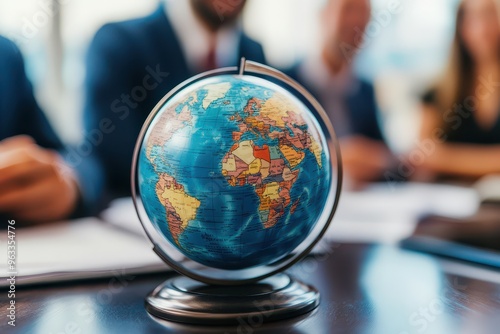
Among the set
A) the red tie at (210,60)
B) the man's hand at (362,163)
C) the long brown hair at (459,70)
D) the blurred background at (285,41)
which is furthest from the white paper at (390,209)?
the blurred background at (285,41)

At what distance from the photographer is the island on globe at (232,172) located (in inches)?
32.6

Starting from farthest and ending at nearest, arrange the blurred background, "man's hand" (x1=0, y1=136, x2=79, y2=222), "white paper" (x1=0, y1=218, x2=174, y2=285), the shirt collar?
the blurred background, the shirt collar, "man's hand" (x1=0, y1=136, x2=79, y2=222), "white paper" (x1=0, y1=218, x2=174, y2=285)

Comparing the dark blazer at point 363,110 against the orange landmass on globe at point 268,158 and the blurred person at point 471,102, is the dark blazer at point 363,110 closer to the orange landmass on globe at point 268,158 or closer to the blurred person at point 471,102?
the blurred person at point 471,102

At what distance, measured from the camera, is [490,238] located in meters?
1.35

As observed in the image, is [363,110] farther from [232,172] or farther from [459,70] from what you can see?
[232,172]

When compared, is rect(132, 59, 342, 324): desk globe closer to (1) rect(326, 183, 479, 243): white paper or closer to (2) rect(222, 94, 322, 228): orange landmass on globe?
(2) rect(222, 94, 322, 228): orange landmass on globe

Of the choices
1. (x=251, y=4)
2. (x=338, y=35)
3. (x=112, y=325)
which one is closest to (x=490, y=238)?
(x=112, y=325)

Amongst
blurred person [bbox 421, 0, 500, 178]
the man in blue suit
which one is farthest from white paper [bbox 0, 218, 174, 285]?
blurred person [bbox 421, 0, 500, 178]

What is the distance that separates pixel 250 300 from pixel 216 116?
297 millimetres

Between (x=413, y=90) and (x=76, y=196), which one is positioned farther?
(x=413, y=90)

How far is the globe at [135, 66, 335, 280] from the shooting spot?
829 millimetres

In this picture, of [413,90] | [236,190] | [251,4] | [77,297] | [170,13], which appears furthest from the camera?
[413,90]

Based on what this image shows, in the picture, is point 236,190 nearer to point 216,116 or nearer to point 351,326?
point 216,116

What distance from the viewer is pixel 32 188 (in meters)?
1.43
